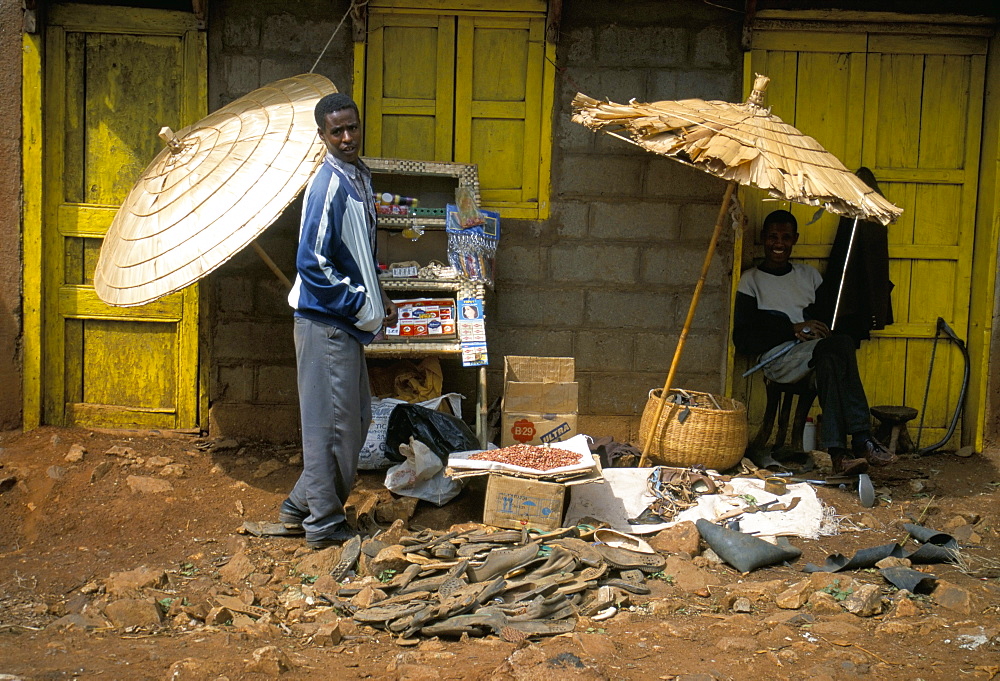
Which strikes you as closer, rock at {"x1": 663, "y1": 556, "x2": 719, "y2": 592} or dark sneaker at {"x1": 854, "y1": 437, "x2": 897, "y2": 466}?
rock at {"x1": 663, "y1": 556, "x2": 719, "y2": 592}

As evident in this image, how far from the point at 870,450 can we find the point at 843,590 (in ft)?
5.33

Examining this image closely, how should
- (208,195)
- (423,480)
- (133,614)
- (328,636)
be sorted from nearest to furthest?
(328,636) < (133,614) < (208,195) < (423,480)

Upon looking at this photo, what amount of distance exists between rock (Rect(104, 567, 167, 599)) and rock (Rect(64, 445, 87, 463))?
5.17ft

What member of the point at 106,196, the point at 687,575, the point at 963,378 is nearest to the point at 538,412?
the point at 687,575

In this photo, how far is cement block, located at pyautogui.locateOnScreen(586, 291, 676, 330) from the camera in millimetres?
6023

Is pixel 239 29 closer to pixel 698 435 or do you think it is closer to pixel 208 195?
pixel 208 195

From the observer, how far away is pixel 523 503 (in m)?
4.69

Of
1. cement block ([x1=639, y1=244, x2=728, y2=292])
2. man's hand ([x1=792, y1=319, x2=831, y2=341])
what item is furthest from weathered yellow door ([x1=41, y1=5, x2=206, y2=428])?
man's hand ([x1=792, y1=319, x2=831, y2=341])

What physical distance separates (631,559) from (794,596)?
0.76 m

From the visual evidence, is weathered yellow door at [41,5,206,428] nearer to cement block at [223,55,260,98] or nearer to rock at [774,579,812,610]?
cement block at [223,55,260,98]

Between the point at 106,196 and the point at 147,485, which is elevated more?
the point at 106,196

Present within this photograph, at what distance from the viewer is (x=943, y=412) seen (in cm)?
631

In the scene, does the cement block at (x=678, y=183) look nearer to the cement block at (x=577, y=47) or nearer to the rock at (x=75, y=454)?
the cement block at (x=577, y=47)

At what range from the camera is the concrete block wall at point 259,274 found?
19.1 feet
